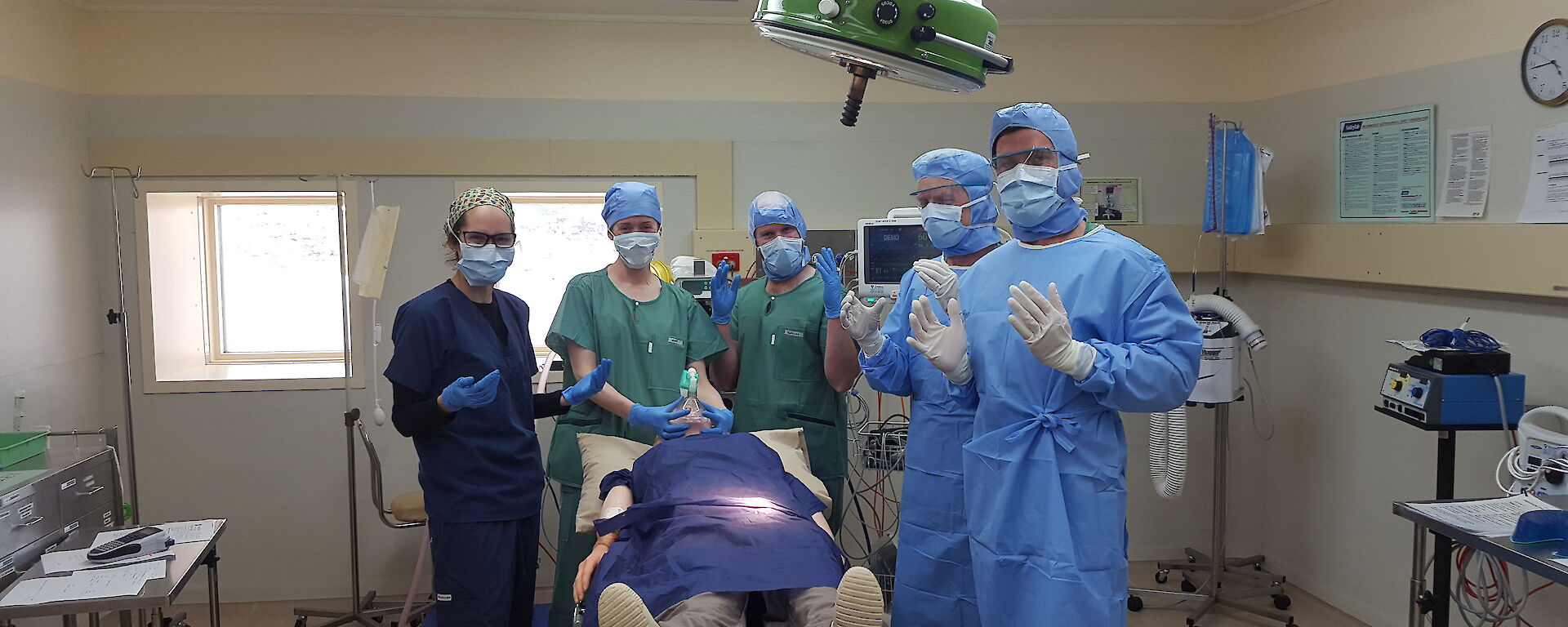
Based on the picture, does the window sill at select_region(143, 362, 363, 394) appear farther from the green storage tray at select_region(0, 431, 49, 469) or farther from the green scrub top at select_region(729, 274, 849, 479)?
the green scrub top at select_region(729, 274, 849, 479)

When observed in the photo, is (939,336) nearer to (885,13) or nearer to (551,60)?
(885,13)

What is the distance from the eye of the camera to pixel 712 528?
6.57 feet

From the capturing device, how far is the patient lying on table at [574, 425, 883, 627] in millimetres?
1785

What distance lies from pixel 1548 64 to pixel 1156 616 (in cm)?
233

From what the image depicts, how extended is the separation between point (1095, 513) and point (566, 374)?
5.33 ft

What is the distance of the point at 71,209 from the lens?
363 centimetres

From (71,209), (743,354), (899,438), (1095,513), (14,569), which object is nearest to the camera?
(1095,513)

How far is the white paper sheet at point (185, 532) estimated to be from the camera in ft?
7.84

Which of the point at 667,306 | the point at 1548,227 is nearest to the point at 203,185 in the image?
the point at 667,306

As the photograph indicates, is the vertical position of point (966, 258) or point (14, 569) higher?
point (966, 258)

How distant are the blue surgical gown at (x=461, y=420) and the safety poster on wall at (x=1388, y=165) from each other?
3137 mm

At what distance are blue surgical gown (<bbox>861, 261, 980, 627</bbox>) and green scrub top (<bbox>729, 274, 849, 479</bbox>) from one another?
487 millimetres

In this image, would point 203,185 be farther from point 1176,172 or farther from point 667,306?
point 1176,172

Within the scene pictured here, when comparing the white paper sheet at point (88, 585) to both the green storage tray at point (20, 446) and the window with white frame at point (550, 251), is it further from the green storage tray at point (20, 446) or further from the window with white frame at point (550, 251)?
the window with white frame at point (550, 251)
